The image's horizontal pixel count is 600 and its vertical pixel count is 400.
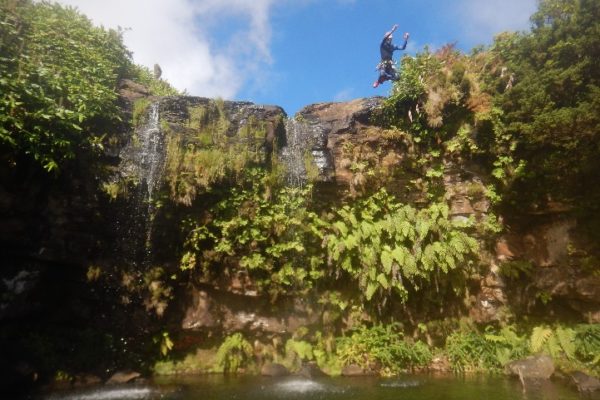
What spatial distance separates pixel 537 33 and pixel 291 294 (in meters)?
11.2

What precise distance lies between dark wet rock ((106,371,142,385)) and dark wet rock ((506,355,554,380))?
9.89m

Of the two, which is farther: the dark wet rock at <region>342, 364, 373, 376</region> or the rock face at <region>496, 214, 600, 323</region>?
the rock face at <region>496, 214, 600, 323</region>

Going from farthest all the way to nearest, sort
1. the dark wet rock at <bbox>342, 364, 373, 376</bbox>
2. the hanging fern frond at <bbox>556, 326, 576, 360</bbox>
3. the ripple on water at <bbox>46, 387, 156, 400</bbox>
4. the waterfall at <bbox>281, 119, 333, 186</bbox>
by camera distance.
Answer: the waterfall at <bbox>281, 119, 333, 186</bbox> < the dark wet rock at <bbox>342, 364, 373, 376</bbox> < the hanging fern frond at <bbox>556, 326, 576, 360</bbox> < the ripple on water at <bbox>46, 387, 156, 400</bbox>

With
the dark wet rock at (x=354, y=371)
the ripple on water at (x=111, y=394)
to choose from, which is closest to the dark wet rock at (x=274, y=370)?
the dark wet rock at (x=354, y=371)

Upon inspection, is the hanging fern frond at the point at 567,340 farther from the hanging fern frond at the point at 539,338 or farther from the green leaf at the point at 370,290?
the green leaf at the point at 370,290

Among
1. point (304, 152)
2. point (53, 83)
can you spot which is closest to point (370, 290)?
point (304, 152)

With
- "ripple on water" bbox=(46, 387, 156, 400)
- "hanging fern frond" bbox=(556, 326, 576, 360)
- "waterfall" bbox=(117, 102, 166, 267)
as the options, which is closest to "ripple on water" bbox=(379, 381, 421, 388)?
"hanging fern frond" bbox=(556, 326, 576, 360)

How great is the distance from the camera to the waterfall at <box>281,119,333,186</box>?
41.3ft

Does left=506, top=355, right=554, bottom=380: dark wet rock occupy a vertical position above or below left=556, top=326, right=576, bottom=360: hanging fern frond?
below

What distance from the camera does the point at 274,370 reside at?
10.5 m

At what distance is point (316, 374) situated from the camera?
1021 centimetres

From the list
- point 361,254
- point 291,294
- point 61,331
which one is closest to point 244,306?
point 291,294

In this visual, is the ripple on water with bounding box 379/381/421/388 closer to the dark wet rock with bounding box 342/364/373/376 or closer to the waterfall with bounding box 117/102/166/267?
the dark wet rock with bounding box 342/364/373/376

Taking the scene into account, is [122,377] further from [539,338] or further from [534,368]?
[539,338]
